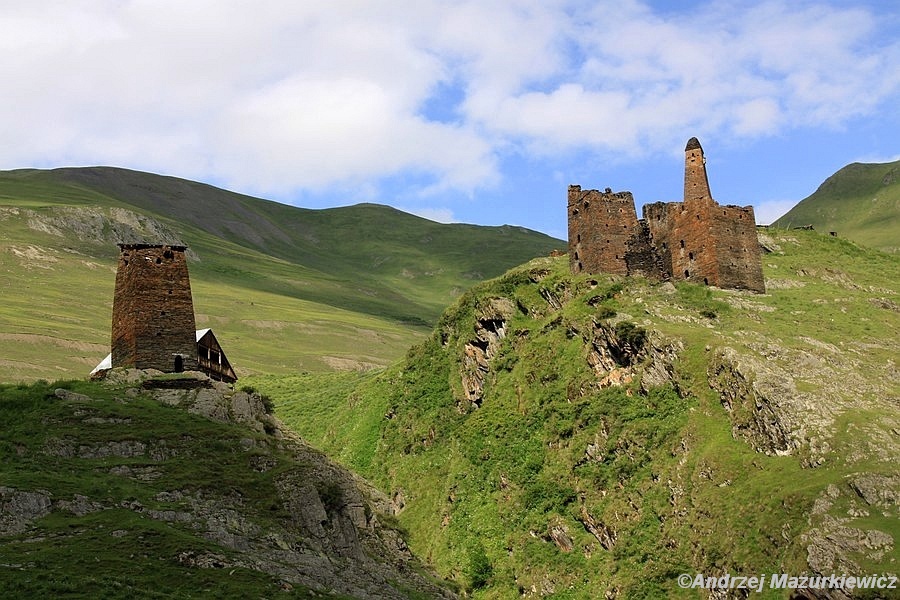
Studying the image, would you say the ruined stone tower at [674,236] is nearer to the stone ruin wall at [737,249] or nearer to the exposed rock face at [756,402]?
the stone ruin wall at [737,249]

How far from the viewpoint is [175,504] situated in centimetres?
4191

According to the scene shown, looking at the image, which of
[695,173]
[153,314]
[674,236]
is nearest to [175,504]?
[153,314]

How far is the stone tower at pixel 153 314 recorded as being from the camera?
58.2 metres

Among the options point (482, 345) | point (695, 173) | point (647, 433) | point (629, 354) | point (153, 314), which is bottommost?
point (647, 433)

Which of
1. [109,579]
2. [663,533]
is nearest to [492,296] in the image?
[663,533]

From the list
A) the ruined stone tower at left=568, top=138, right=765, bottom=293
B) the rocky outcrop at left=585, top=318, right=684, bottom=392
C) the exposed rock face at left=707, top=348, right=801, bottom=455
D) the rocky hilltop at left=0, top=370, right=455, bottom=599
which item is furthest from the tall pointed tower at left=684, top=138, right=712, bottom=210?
the rocky hilltop at left=0, top=370, right=455, bottom=599

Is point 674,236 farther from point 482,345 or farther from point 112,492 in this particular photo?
point 112,492

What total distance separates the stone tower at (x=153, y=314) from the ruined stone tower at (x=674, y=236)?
96.4ft

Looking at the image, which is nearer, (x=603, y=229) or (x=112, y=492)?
(x=112, y=492)

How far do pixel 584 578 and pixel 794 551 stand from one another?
14745 millimetres

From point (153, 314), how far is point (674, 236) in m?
36.9

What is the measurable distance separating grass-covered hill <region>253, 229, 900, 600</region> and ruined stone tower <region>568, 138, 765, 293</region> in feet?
6.78

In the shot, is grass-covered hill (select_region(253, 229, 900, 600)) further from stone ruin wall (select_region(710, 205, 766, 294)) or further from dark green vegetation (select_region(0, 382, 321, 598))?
dark green vegetation (select_region(0, 382, 321, 598))

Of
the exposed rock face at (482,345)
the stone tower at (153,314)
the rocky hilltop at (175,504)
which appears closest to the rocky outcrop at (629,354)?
the exposed rock face at (482,345)
